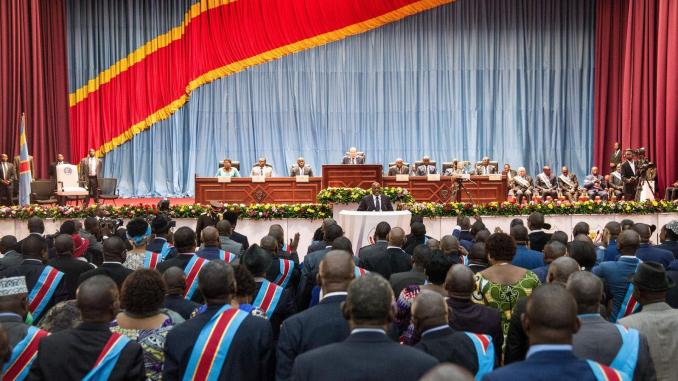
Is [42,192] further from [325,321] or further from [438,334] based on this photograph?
[438,334]

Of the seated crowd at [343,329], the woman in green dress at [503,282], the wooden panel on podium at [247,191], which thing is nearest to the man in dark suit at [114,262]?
the seated crowd at [343,329]

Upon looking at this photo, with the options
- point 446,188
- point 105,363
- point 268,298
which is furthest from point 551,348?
point 446,188

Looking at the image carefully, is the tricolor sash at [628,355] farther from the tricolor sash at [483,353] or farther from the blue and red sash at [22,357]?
the blue and red sash at [22,357]

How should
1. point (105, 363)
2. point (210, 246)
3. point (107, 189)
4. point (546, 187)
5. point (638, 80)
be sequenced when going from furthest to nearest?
point (638, 80), point (546, 187), point (107, 189), point (210, 246), point (105, 363)

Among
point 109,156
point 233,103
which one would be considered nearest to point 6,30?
point 109,156

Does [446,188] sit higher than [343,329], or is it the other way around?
[446,188]

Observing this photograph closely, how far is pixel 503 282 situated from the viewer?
4.53 metres

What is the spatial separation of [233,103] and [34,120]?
559cm

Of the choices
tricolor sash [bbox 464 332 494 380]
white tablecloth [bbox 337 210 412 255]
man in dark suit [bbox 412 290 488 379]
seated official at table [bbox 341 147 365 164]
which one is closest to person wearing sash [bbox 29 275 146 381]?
man in dark suit [bbox 412 290 488 379]

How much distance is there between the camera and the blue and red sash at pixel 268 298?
4.50 metres

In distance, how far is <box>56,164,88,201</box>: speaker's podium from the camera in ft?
54.7

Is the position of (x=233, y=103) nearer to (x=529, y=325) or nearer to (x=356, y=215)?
(x=356, y=215)

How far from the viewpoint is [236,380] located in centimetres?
321

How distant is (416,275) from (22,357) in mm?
2514
